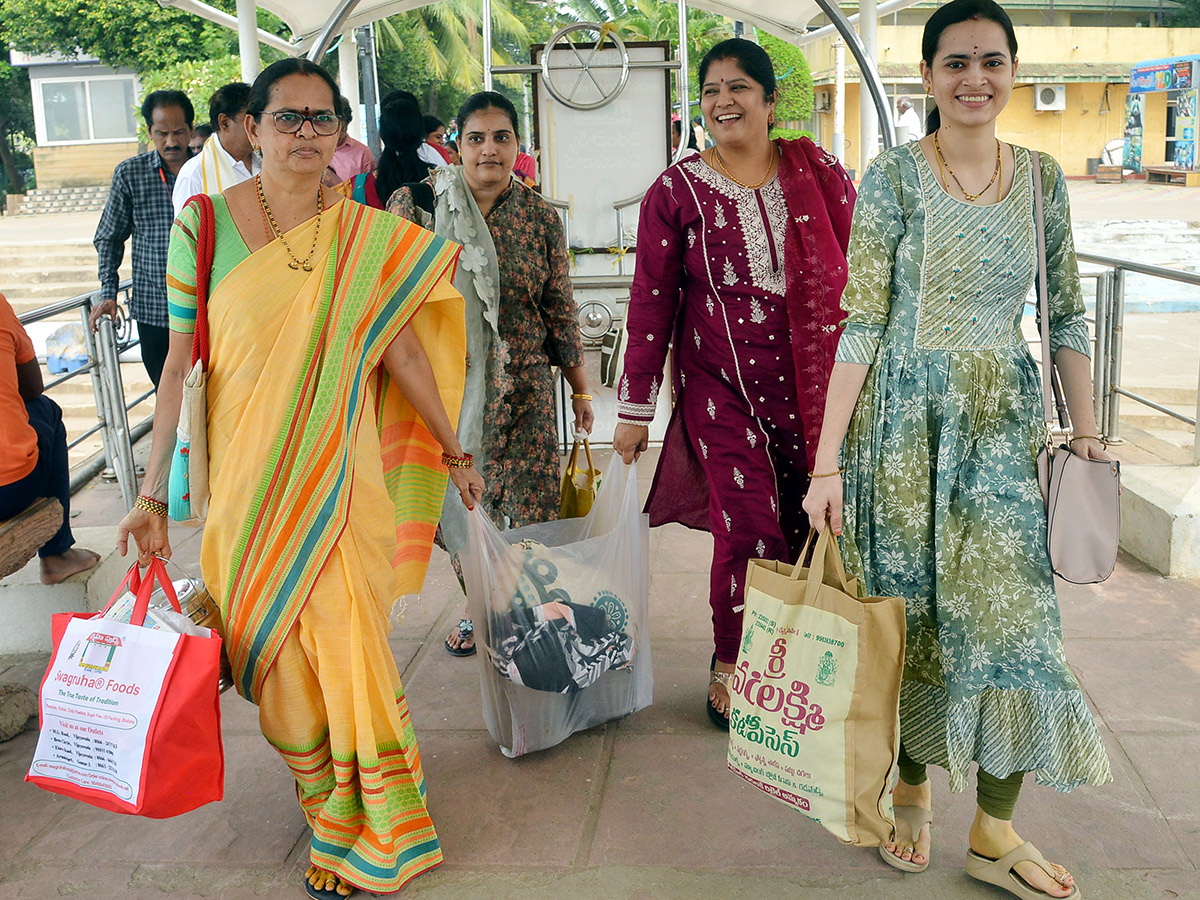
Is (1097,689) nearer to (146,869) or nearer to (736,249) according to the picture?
(736,249)

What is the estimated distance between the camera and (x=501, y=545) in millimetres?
2838

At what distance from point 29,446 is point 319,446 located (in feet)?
4.21

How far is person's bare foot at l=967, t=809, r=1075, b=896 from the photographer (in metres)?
2.25

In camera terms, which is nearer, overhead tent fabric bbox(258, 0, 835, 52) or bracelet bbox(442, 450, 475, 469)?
bracelet bbox(442, 450, 475, 469)

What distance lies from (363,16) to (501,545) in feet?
15.1

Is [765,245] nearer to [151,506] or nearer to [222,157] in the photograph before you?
[151,506]

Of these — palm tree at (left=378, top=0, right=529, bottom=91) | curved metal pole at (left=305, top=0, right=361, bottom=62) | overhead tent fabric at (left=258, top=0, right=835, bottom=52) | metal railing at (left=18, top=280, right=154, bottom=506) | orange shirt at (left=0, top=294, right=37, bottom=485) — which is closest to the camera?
orange shirt at (left=0, top=294, right=37, bottom=485)

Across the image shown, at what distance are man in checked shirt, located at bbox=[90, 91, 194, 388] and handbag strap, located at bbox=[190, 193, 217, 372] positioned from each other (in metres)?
2.78

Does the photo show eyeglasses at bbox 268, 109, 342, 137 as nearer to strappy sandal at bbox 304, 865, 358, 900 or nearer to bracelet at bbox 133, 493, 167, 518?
bracelet at bbox 133, 493, 167, 518

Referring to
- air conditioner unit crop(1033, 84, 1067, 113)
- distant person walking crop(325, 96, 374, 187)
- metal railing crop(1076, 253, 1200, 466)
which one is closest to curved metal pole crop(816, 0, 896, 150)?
metal railing crop(1076, 253, 1200, 466)

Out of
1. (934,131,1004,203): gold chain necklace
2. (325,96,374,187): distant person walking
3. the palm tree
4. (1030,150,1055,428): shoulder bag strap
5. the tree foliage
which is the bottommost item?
(1030,150,1055,428): shoulder bag strap

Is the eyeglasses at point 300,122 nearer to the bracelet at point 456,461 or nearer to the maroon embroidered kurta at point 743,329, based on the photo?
the bracelet at point 456,461

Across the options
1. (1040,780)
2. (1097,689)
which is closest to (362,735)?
(1040,780)

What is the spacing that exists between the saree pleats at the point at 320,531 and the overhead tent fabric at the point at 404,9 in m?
4.04
